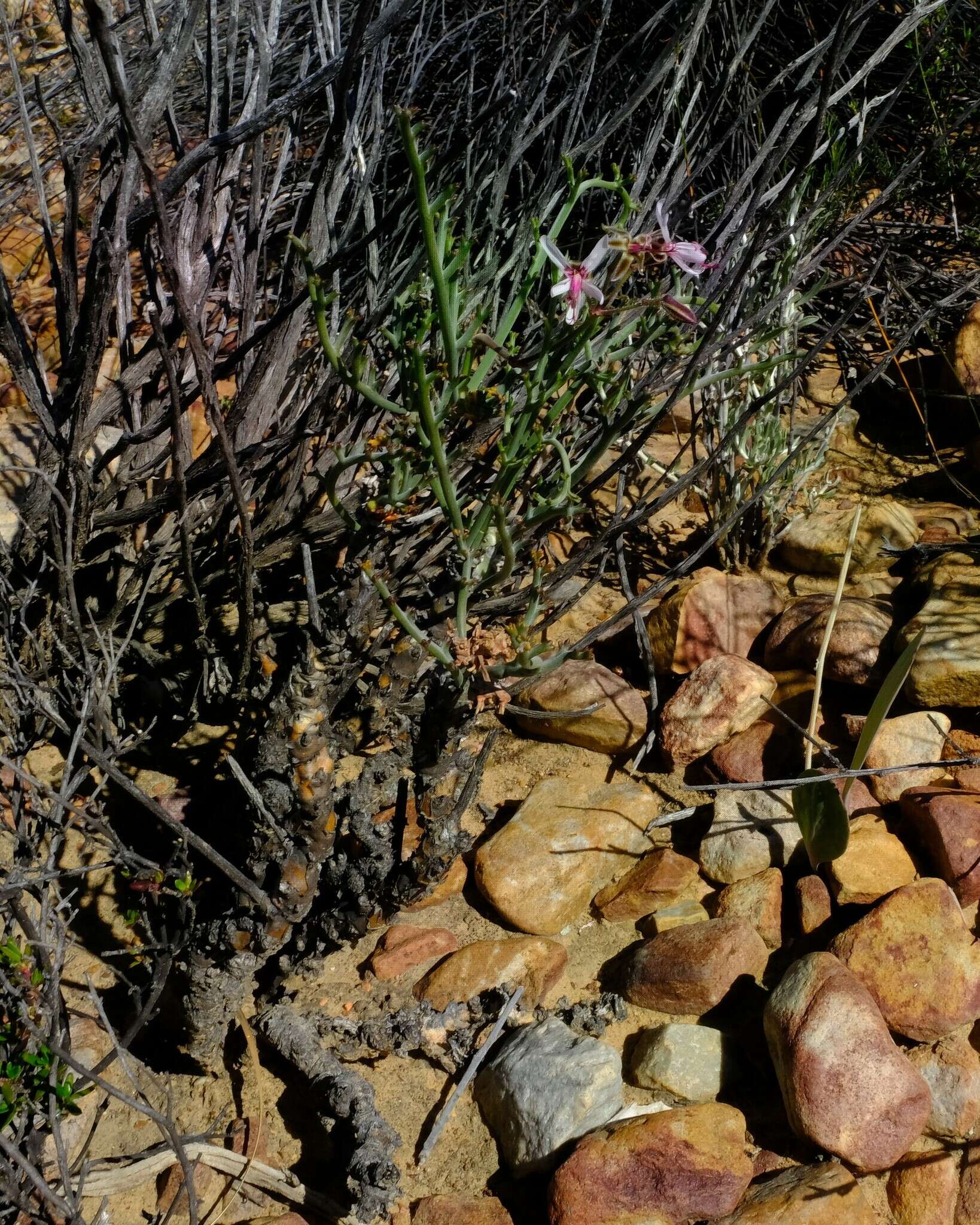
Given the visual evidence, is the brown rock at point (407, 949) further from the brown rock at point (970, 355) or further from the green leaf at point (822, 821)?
the brown rock at point (970, 355)

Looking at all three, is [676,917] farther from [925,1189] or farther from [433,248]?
[433,248]

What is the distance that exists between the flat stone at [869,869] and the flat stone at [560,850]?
350mm

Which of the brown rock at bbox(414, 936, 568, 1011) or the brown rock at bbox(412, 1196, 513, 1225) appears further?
the brown rock at bbox(414, 936, 568, 1011)

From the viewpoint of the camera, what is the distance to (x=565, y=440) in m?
1.83

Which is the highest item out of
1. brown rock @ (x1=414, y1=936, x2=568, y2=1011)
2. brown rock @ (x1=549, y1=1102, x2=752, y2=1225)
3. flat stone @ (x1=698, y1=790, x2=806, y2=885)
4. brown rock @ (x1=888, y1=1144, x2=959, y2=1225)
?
flat stone @ (x1=698, y1=790, x2=806, y2=885)

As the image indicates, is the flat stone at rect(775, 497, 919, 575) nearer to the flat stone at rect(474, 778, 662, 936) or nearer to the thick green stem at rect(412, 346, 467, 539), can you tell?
the flat stone at rect(474, 778, 662, 936)

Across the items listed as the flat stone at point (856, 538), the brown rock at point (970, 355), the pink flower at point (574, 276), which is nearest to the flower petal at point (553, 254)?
the pink flower at point (574, 276)

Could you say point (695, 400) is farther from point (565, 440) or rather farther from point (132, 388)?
point (132, 388)

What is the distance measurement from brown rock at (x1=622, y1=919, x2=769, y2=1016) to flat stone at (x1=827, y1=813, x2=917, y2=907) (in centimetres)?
17

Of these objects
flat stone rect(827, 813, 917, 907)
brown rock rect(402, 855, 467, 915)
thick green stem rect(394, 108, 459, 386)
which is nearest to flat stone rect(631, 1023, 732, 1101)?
flat stone rect(827, 813, 917, 907)

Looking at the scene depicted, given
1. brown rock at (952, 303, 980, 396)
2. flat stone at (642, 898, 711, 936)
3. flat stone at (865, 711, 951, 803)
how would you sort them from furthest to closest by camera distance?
brown rock at (952, 303, 980, 396)
flat stone at (865, 711, 951, 803)
flat stone at (642, 898, 711, 936)

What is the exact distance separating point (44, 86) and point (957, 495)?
2694mm

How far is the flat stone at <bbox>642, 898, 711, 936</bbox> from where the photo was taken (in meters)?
1.77

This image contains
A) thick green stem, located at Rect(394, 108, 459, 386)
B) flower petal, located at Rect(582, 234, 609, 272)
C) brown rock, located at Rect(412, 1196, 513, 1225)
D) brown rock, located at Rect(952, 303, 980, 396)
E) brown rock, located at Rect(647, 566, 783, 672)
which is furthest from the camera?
brown rock, located at Rect(952, 303, 980, 396)
